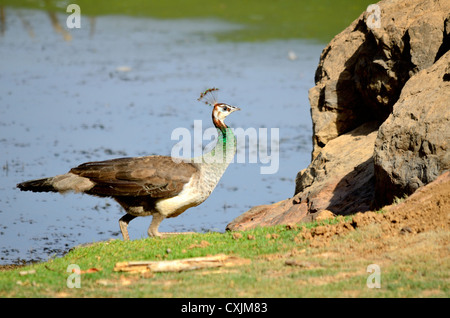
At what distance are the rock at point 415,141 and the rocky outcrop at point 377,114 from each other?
10 millimetres

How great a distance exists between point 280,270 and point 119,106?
11.0m

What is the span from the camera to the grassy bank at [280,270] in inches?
231

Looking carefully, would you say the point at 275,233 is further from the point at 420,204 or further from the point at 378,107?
the point at 378,107

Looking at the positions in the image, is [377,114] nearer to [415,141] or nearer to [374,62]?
[374,62]

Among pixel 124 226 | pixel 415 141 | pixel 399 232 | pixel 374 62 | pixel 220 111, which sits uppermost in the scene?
pixel 374 62

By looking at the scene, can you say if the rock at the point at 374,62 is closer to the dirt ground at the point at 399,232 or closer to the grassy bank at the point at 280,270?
the dirt ground at the point at 399,232

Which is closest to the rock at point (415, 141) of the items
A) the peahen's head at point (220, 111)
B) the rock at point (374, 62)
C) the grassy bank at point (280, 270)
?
the rock at point (374, 62)

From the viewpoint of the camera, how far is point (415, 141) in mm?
7801

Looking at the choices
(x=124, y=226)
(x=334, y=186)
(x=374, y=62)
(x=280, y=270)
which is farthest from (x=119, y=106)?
(x=280, y=270)

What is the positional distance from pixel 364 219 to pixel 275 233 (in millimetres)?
972

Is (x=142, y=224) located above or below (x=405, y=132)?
below

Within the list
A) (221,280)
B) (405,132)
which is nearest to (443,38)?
(405,132)

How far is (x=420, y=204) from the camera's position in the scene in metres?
7.17

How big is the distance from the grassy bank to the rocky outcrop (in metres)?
0.97
